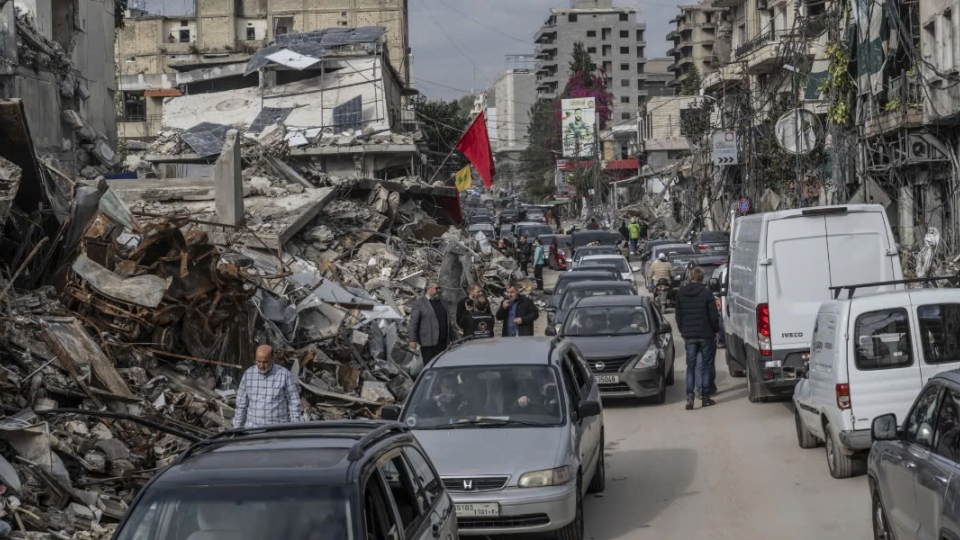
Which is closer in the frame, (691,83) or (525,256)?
(525,256)

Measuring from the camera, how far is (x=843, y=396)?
11.3 m

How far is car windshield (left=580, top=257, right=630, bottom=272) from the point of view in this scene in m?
33.2

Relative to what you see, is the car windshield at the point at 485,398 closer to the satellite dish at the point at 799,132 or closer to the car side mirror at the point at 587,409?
the car side mirror at the point at 587,409

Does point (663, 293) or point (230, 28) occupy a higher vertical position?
point (230, 28)

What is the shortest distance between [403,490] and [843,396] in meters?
6.16

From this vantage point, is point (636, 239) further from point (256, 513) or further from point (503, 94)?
point (503, 94)

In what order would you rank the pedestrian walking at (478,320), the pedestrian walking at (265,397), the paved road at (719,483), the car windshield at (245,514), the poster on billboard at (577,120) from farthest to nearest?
the poster on billboard at (577,120)
the pedestrian walking at (478,320)
the paved road at (719,483)
the pedestrian walking at (265,397)
the car windshield at (245,514)

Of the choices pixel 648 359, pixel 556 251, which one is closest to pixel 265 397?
pixel 648 359

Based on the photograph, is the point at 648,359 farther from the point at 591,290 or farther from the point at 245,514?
the point at 245,514

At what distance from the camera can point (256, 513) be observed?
18.4ft

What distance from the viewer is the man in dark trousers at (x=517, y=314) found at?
1952 centimetres

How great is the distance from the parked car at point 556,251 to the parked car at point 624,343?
29.2 meters

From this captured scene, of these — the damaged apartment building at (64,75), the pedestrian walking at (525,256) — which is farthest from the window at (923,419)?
the pedestrian walking at (525,256)

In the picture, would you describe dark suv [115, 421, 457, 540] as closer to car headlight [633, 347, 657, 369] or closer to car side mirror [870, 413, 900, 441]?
car side mirror [870, 413, 900, 441]
